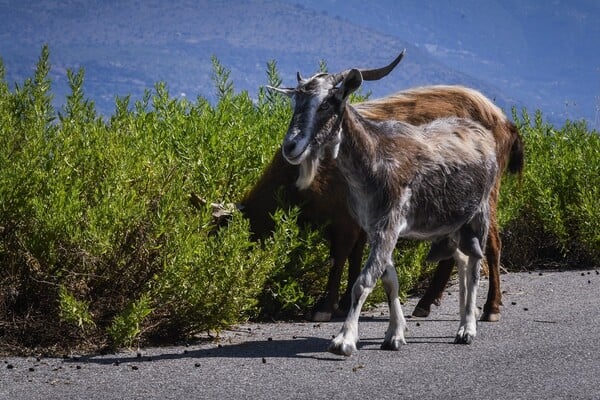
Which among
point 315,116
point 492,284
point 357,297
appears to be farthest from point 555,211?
point 315,116

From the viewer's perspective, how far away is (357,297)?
7.16 meters

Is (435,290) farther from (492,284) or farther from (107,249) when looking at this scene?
(107,249)

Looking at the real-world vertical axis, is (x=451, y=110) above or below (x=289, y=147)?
above

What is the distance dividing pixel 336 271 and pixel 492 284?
1280mm

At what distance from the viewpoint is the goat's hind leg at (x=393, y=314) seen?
7.50 meters

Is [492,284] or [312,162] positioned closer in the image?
[312,162]

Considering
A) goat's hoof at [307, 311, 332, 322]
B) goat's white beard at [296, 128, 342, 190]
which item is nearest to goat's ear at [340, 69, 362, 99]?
goat's white beard at [296, 128, 342, 190]

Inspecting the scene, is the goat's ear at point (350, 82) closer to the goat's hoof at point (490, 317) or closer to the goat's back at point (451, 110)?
the goat's back at point (451, 110)

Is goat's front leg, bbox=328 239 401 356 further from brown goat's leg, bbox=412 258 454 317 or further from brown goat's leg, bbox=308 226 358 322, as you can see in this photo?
brown goat's leg, bbox=412 258 454 317

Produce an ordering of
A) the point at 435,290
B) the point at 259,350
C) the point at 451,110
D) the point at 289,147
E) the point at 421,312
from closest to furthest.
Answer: the point at 289,147 < the point at 259,350 < the point at 421,312 < the point at 435,290 < the point at 451,110

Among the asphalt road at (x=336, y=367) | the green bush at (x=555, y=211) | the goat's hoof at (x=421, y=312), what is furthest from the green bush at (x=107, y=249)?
the green bush at (x=555, y=211)

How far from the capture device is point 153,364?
711 centimetres

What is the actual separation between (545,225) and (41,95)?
575 cm

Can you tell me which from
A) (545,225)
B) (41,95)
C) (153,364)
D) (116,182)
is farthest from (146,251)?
(545,225)
